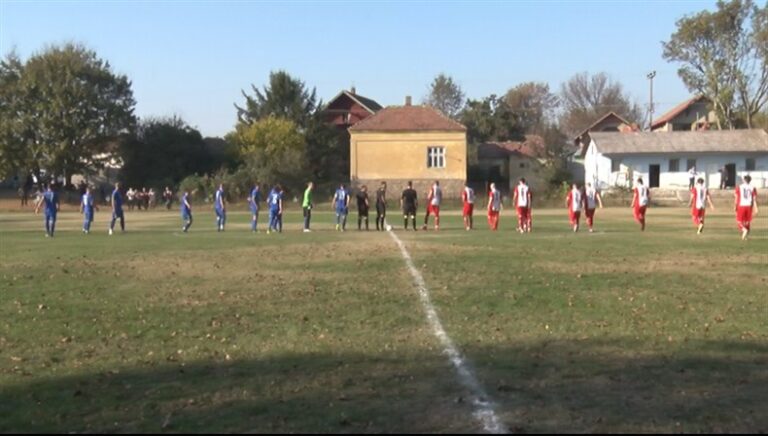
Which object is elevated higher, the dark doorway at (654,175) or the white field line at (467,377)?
the dark doorway at (654,175)

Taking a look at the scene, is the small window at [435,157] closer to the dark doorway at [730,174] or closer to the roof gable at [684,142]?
the roof gable at [684,142]

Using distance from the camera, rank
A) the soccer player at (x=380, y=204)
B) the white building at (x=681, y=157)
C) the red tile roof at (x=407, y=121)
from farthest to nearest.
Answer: the red tile roof at (x=407, y=121)
the white building at (x=681, y=157)
the soccer player at (x=380, y=204)

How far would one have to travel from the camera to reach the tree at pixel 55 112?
75312 mm

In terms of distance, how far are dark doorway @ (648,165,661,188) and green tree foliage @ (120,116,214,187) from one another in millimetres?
37554

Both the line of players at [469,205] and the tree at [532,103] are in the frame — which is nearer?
the line of players at [469,205]

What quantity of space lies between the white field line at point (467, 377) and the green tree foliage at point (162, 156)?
70.1 metres

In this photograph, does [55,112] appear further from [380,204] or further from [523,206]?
[523,206]

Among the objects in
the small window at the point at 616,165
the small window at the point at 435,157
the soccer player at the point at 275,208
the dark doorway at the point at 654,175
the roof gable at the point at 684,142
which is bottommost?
the soccer player at the point at 275,208

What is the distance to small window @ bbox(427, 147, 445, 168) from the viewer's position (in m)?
74.6

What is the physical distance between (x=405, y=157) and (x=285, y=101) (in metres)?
16.5

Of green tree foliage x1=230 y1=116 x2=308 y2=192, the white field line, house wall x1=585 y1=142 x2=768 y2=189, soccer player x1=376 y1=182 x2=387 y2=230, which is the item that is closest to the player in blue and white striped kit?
soccer player x1=376 y1=182 x2=387 y2=230

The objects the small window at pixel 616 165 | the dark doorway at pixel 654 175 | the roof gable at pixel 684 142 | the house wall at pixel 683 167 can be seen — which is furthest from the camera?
the small window at pixel 616 165

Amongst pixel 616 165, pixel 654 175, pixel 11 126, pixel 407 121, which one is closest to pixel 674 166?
pixel 654 175

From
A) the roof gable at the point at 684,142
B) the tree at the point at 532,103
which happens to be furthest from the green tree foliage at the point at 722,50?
the tree at the point at 532,103
